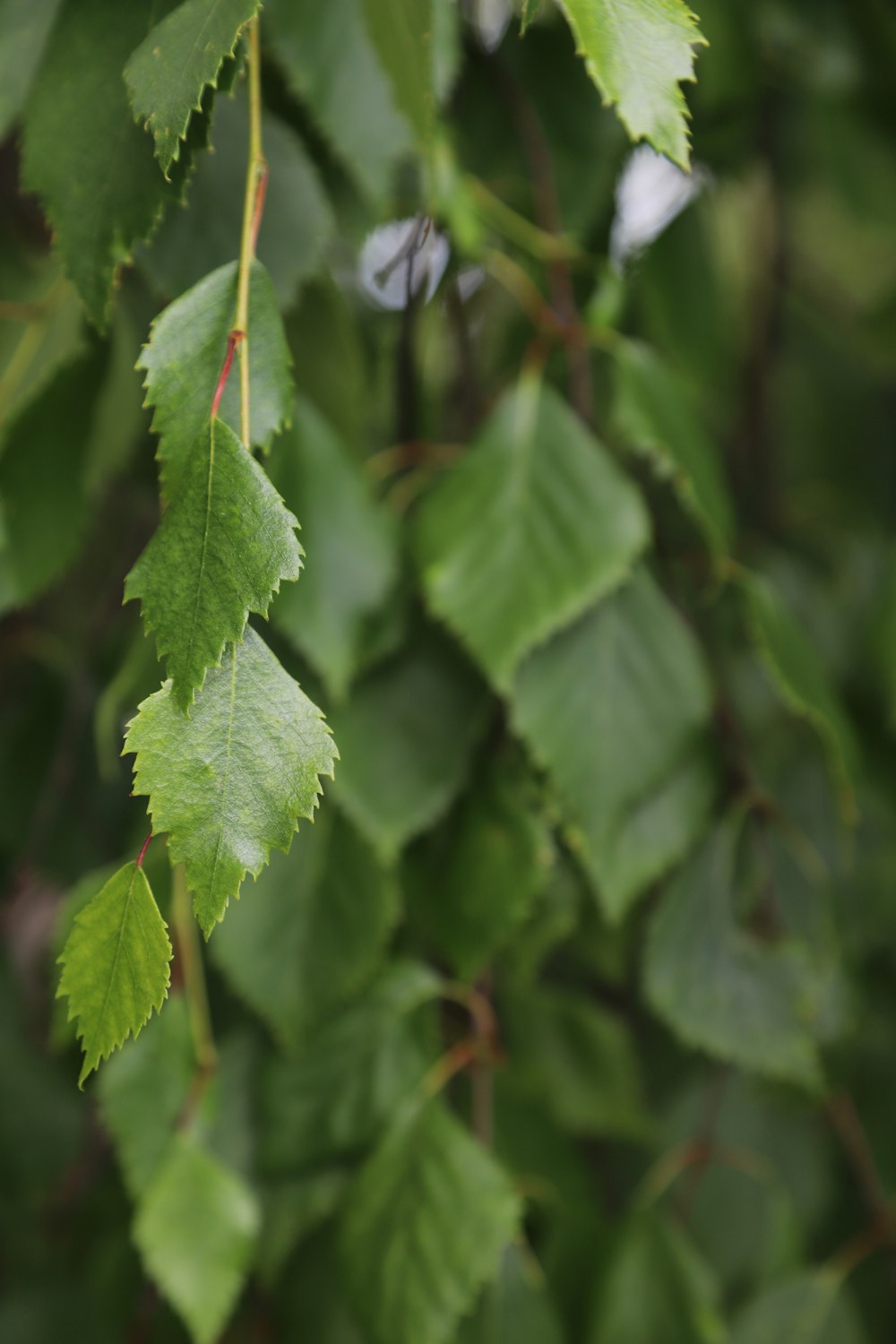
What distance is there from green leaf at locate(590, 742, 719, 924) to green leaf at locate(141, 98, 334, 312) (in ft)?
0.76

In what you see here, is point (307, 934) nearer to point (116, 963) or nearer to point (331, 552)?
point (331, 552)

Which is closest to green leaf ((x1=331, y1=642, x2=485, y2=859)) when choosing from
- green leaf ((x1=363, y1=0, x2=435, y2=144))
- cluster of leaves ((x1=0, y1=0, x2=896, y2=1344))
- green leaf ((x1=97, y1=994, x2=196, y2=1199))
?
cluster of leaves ((x1=0, y1=0, x2=896, y2=1344))

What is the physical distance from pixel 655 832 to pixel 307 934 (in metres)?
0.14

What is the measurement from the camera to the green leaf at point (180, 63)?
21 cm

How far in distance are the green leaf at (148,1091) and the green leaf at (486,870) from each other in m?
0.11

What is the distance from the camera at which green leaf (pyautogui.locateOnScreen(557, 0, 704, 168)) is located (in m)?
0.21

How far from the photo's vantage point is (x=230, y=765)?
20 cm

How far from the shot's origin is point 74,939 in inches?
8.2

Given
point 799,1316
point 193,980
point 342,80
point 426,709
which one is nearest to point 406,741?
point 426,709

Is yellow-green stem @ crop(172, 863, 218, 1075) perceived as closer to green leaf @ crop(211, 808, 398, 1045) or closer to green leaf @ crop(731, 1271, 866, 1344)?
green leaf @ crop(211, 808, 398, 1045)

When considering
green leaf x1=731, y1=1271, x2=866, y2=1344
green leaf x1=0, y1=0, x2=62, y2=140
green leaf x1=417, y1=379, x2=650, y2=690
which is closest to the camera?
green leaf x1=0, y1=0, x2=62, y2=140

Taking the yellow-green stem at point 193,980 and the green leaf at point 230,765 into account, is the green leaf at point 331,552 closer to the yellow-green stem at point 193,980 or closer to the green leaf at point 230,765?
the yellow-green stem at point 193,980

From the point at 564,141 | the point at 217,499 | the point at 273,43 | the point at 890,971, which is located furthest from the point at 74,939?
the point at 890,971

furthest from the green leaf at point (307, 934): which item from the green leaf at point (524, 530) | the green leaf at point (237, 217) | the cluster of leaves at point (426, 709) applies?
the green leaf at point (237, 217)
